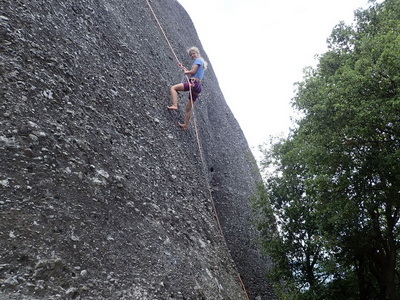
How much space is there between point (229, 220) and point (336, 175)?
4980 mm

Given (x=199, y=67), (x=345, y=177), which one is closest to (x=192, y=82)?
(x=199, y=67)

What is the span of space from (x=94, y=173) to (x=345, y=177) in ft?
25.5

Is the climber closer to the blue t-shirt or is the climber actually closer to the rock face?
the blue t-shirt

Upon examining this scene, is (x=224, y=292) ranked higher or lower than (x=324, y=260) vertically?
higher

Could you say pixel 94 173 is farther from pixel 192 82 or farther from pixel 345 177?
pixel 345 177

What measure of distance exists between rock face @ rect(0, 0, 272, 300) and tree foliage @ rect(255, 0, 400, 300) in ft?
13.6

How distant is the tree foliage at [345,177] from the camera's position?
9.50 metres

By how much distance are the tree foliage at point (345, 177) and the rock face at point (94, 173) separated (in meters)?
4.14

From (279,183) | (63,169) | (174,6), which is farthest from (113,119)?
(174,6)

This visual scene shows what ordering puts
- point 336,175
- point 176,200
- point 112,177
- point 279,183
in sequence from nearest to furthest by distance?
point 112,177
point 176,200
point 336,175
point 279,183

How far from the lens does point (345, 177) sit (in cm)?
1027

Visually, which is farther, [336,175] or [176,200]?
[336,175]

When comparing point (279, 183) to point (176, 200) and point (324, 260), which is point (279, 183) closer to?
point (324, 260)

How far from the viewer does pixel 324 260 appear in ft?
43.7
